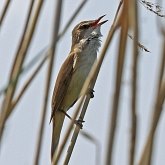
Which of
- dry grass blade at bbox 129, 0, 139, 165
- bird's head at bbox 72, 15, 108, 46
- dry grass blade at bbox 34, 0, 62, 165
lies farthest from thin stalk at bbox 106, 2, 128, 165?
bird's head at bbox 72, 15, 108, 46

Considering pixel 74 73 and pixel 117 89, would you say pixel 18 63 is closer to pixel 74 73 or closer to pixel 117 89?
pixel 117 89

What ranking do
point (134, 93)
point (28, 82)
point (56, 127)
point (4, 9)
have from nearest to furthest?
1. point (134, 93)
2. point (28, 82)
3. point (4, 9)
4. point (56, 127)

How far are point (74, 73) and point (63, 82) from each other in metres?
0.17

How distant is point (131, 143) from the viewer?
130 centimetres

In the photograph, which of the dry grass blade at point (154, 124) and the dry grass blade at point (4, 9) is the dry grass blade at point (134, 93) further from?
the dry grass blade at point (4, 9)

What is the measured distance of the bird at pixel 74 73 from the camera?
448 cm

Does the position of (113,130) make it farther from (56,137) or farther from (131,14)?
(56,137)

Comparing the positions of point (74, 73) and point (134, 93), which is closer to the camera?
point (134, 93)

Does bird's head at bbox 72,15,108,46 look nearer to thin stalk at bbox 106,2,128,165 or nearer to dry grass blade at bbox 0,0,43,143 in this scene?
dry grass blade at bbox 0,0,43,143

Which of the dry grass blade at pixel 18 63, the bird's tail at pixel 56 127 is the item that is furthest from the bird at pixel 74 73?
the dry grass blade at pixel 18 63

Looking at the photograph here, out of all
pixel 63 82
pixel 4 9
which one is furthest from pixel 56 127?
pixel 4 9

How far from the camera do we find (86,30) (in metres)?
4.96

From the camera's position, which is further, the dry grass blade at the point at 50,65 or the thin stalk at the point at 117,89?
the dry grass blade at the point at 50,65

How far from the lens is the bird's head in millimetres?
4697
